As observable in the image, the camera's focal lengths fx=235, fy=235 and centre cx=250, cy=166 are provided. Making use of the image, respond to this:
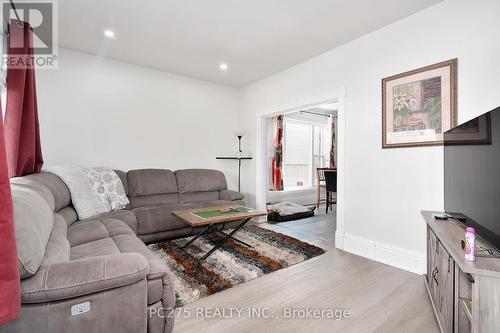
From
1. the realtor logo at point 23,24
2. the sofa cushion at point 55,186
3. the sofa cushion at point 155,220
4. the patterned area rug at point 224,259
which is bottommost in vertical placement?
the patterned area rug at point 224,259

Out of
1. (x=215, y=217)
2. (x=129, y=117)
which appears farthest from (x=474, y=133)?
(x=129, y=117)

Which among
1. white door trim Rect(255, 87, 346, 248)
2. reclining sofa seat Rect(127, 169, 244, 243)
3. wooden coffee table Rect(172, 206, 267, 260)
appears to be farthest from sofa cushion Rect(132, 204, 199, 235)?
white door trim Rect(255, 87, 346, 248)

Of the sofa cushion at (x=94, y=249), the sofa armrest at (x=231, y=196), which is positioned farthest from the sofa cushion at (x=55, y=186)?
the sofa armrest at (x=231, y=196)

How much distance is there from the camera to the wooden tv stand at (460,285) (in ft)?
3.40

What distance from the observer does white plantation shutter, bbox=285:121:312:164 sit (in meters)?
6.02

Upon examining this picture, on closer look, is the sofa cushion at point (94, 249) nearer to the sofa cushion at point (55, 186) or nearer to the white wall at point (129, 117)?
the sofa cushion at point (55, 186)

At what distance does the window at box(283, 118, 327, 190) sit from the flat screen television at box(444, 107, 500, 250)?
167 inches

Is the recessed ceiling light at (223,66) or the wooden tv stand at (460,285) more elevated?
the recessed ceiling light at (223,66)

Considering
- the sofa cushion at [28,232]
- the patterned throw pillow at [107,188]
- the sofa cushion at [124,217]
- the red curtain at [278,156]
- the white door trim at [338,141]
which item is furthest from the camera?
the red curtain at [278,156]

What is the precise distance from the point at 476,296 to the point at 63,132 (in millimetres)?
4222

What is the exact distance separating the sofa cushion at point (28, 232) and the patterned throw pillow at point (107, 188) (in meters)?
1.50

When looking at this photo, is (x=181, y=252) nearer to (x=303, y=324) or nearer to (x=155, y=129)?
(x=303, y=324)

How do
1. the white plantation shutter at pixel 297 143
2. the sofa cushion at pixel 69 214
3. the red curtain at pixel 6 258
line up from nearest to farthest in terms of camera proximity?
1. the red curtain at pixel 6 258
2. the sofa cushion at pixel 69 214
3. the white plantation shutter at pixel 297 143

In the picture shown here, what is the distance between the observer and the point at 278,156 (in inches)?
221
